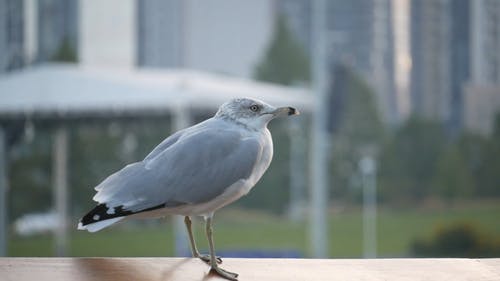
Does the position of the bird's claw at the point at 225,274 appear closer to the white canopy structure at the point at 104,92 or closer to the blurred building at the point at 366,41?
the white canopy structure at the point at 104,92

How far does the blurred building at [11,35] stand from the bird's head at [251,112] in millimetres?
9363

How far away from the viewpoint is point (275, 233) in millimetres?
12742

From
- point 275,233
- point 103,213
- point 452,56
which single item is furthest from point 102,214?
point 275,233

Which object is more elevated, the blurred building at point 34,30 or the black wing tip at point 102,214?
the black wing tip at point 102,214

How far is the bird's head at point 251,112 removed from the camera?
116 cm

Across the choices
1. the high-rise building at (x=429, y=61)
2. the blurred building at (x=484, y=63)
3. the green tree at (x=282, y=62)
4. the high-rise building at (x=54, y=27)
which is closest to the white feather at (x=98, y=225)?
the blurred building at (x=484, y=63)

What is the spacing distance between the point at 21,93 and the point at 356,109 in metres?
7.10

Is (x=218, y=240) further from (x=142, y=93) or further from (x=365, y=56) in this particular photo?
(x=142, y=93)

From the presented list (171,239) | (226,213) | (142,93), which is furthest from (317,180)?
(226,213)

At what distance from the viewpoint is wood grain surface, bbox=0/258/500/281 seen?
97 centimetres

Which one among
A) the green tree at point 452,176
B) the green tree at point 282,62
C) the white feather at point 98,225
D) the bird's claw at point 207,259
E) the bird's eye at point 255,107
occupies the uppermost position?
the bird's eye at point 255,107

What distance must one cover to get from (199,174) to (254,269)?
14cm

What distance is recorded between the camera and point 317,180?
8.27 m

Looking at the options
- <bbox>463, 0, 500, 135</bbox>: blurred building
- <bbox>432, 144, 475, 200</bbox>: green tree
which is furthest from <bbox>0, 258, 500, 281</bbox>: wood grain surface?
<bbox>432, 144, 475, 200</bbox>: green tree
